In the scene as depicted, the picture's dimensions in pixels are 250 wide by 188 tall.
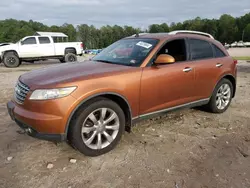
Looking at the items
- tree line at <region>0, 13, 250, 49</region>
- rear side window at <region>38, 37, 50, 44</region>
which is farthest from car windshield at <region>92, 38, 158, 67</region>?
tree line at <region>0, 13, 250, 49</region>

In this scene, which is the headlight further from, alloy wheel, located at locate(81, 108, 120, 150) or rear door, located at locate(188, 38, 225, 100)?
rear door, located at locate(188, 38, 225, 100)

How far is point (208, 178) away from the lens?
9.24 feet

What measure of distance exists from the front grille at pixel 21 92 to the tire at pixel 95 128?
720mm

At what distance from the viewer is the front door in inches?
143

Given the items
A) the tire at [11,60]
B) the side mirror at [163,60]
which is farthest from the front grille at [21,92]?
the tire at [11,60]

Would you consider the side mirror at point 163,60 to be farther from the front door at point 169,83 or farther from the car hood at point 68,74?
the car hood at point 68,74

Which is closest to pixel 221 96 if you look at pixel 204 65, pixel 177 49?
pixel 204 65

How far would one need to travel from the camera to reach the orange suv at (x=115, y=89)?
295cm

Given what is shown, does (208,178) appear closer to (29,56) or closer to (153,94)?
(153,94)

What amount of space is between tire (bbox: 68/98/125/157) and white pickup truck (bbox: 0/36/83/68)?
13.4 m

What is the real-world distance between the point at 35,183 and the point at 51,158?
558mm

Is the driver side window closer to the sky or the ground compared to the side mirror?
closer to the sky

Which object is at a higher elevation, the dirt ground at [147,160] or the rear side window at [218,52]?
the rear side window at [218,52]

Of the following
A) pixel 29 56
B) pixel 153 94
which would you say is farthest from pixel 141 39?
pixel 29 56
